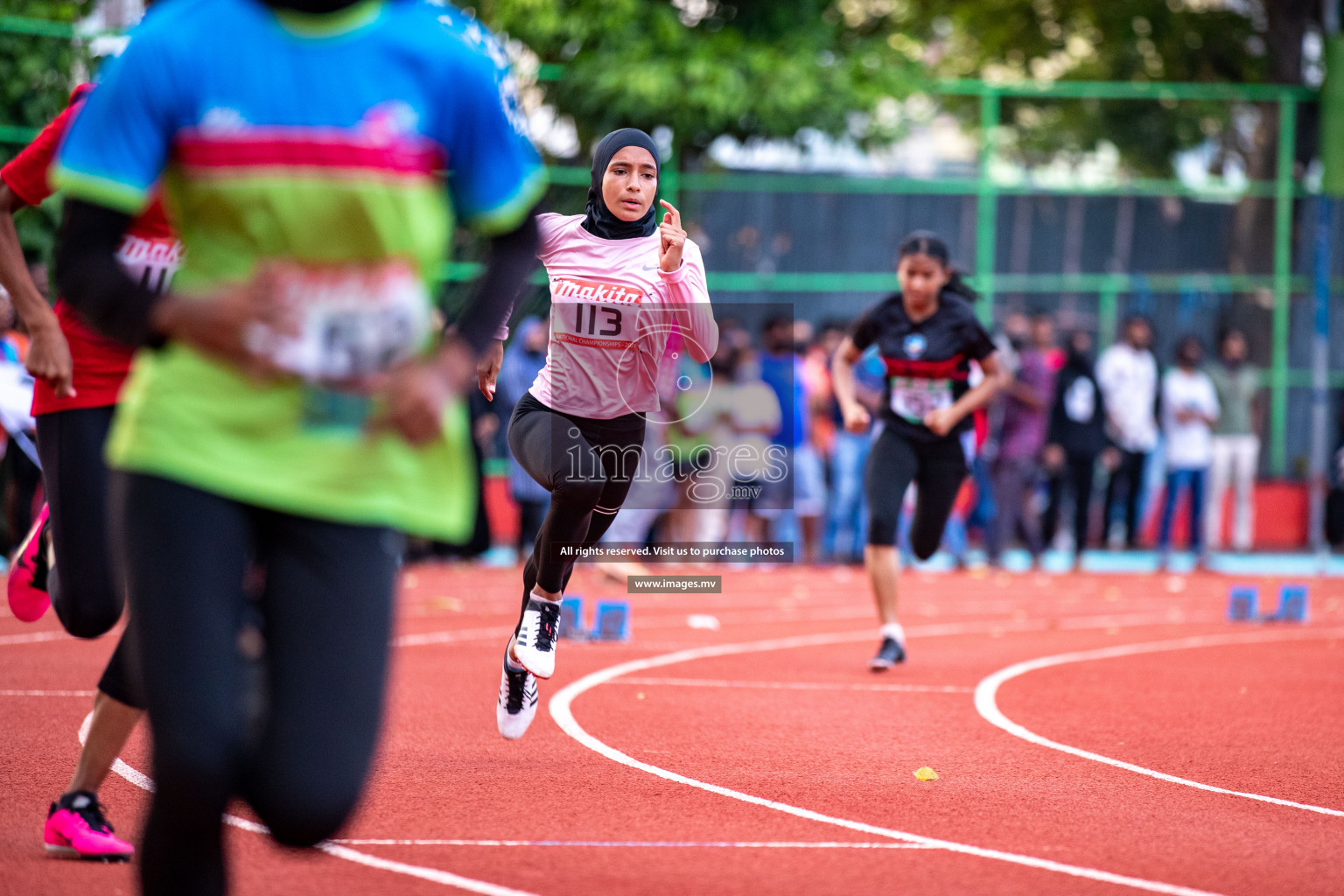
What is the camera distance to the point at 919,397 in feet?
30.8

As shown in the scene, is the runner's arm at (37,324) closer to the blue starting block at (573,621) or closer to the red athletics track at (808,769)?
the red athletics track at (808,769)

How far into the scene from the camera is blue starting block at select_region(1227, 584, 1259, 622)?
12.9m

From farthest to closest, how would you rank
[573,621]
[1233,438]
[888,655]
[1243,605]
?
1. [1233,438]
2. [1243,605]
3. [573,621]
4. [888,655]

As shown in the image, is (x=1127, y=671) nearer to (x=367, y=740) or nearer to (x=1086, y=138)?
(x=367, y=740)

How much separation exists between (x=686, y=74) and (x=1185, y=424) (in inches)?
273

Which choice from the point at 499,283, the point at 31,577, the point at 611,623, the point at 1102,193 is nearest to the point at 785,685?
the point at 611,623

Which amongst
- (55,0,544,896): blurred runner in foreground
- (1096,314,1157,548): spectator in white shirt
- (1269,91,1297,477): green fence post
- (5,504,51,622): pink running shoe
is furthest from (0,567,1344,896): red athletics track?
(1269,91,1297,477): green fence post

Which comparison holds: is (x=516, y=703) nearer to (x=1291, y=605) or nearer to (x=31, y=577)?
(x=31, y=577)

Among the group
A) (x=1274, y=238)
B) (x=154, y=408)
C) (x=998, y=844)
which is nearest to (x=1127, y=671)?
(x=998, y=844)

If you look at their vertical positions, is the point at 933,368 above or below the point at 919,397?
above

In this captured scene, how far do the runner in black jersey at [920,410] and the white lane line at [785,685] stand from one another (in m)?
0.35

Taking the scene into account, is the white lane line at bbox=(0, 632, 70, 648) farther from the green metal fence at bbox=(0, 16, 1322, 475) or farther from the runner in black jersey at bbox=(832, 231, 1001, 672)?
the green metal fence at bbox=(0, 16, 1322, 475)

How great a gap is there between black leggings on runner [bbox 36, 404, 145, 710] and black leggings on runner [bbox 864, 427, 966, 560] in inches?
206

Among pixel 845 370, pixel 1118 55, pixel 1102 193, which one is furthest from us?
pixel 1118 55
